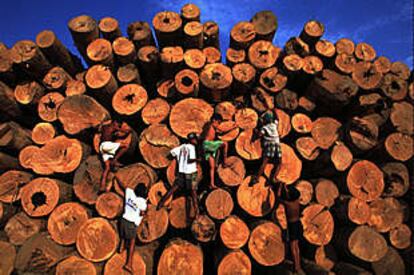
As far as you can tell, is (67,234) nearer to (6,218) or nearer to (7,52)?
(6,218)

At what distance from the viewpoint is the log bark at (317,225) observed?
3.86 metres

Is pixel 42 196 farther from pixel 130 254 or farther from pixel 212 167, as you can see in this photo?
pixel 212 167

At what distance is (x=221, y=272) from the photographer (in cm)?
355

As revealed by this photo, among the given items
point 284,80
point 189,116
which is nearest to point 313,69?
point 284,80

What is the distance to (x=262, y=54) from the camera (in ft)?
16.4

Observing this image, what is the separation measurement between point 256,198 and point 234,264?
0.99 m

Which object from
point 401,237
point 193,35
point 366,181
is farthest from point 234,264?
point 193,35

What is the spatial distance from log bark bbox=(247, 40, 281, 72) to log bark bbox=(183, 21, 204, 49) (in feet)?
3.36

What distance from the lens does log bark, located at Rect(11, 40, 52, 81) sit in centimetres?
478

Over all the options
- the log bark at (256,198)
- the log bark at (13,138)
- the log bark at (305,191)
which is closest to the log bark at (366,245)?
the log bark at (305,191)

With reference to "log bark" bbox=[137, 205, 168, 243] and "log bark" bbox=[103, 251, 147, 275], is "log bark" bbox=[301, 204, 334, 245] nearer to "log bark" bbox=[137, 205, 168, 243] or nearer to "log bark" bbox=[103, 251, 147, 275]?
"log bark" bbox=[137, 205, 168, 243]

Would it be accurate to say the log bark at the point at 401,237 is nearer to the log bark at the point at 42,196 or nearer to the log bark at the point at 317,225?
the log bark at the point at 317,225

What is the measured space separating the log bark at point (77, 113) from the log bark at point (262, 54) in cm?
308

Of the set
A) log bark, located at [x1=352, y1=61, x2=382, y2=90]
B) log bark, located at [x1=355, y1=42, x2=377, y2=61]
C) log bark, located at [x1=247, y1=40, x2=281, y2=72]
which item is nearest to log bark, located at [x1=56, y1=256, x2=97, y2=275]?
log bark, located at [x1=247, y1=40, x2=281, y2=72]
